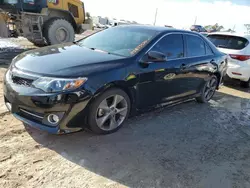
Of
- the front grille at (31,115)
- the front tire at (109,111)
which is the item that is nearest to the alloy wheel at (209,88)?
the front tire at (109,111)

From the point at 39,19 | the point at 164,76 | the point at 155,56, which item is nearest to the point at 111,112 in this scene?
the point at 155,56

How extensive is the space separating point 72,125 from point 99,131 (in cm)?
→ 47

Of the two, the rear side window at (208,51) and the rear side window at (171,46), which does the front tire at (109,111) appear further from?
the rear side window at (208,51)

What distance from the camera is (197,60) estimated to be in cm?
497

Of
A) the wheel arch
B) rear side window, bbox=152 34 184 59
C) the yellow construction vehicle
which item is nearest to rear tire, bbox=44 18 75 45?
the yellow construction vehicle

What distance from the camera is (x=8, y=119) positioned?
3.79 metres

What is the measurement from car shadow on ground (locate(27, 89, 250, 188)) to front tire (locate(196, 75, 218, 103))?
100cm

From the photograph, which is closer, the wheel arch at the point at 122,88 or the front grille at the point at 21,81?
the front grille at the point at 21,81

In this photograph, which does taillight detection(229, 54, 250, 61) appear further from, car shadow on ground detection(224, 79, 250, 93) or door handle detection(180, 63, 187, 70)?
door handle detection(180, 63, 187, 70)

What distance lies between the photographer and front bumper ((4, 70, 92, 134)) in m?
2.98

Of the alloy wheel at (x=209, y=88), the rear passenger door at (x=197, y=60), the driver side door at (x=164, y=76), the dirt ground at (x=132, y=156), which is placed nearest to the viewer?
the dirt ground at (x=132, y=156)

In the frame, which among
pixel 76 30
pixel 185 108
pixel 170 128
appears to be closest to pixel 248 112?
pixel 185 108

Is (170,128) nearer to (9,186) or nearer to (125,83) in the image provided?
(125,83)

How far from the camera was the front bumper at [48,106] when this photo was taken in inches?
117
